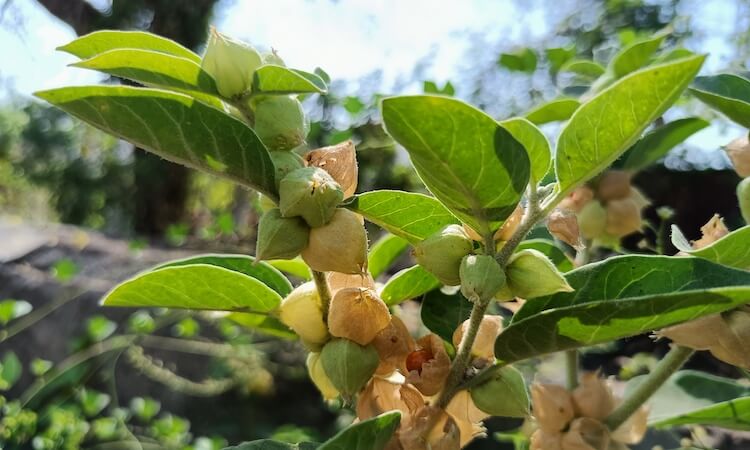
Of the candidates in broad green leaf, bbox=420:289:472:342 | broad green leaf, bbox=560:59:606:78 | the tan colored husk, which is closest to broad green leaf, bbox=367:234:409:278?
broad green leaf, bbox=420:289:472:342

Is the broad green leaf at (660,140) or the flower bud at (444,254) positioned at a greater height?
the flower bud at (444,254)

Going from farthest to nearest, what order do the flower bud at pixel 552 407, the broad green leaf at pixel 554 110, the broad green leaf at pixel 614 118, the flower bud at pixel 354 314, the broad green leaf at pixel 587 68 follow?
the broad green leaf at pixel 587 68, the broad green leaf at pixel 554 110, the flower bud at pixel 552 407, the flower bud at pixel 354 314, the broad green leaf at pixel 614 118

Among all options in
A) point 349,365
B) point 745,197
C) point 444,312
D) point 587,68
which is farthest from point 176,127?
point 587,68

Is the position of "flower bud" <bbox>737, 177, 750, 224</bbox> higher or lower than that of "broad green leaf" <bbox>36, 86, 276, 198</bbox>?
lower

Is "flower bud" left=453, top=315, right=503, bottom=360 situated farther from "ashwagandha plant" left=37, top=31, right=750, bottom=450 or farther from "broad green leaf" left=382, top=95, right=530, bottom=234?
"broad green leaf" left=382, top=95, right=530, bottom=234

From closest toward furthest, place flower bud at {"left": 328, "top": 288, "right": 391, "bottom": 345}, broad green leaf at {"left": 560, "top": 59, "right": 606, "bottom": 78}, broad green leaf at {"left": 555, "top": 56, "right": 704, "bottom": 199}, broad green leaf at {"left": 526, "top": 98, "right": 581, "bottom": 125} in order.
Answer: broad green leaf at {"left": 555, "top": 56, "right": 704, "bottom": 199} → flower bud at {"left": 328, "top": 288, "right": 391, "bottom": 345} → broad green leaf at {"left": 526, "top": 98, "right": 581, "bottom": 125} → broad green leaf at {"left": 560, "top": 59, "right": 606, "bottom": 78}

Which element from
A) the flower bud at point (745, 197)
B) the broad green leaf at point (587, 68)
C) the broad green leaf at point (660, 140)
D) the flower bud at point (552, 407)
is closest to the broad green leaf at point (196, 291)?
the flower bud at point (552, 407)

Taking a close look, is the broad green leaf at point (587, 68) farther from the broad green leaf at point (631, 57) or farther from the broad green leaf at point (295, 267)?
the broad green leaf at point (295, 267)
